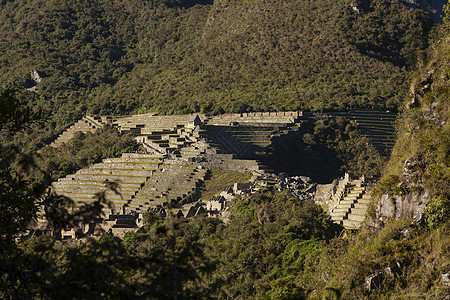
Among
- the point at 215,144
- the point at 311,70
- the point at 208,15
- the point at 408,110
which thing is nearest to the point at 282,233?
the point at 408,110

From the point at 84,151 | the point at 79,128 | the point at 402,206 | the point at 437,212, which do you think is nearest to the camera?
the point at 437,212

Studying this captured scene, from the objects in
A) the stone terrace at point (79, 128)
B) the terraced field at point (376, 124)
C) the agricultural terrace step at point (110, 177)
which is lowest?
the stone terrace at point (79, 128)

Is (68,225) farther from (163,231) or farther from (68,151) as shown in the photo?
(68,151)

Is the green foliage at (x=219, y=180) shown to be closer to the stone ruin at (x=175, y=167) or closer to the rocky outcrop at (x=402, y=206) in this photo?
the stone ruin at (x=175, y=167)

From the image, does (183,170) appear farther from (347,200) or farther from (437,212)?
(437,212)

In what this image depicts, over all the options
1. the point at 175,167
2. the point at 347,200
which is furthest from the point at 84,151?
the point at 347,200

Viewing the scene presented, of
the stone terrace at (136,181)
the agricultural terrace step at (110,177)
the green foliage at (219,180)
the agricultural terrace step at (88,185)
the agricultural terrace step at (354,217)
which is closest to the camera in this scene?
the agricultural terrace step at (354,217)

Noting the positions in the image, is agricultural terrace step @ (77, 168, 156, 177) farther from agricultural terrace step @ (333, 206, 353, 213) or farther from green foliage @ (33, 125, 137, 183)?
agricultural terrace step @ (333, 206, 353, 213)

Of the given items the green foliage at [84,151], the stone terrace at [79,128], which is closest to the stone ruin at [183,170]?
the green foliage at [84,151]
